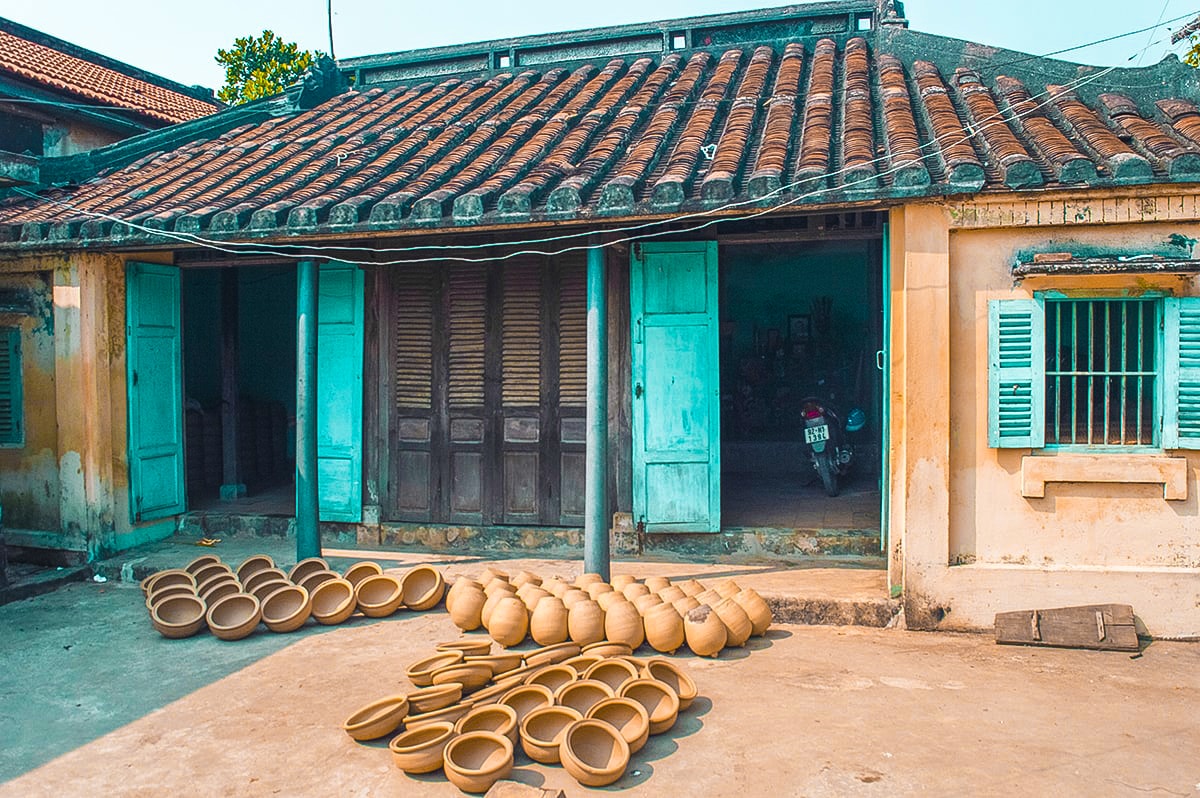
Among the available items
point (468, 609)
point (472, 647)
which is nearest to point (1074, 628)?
point (472, 647)

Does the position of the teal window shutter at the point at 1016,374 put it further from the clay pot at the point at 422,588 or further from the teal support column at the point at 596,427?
the clay pot at the point at 422,588

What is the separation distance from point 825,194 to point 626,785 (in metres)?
3.92

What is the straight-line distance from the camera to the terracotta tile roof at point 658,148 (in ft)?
20.8

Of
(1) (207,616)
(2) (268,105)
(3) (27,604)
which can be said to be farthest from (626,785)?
(2) (268,105)

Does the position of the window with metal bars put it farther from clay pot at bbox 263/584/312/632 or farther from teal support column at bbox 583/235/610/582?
clay pot at bbox 263/584/312/632

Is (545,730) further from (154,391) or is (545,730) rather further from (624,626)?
(154,391)

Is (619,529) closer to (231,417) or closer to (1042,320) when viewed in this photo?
(1042,320)

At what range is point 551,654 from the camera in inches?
219

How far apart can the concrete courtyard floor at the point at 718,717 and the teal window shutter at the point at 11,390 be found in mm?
→ 2723

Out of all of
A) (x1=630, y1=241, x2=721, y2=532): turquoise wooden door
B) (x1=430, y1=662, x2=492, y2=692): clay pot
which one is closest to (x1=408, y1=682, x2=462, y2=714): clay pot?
(x1=430, y1=662, x2=492, y2=692): clay pot

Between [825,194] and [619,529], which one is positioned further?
[619,529]

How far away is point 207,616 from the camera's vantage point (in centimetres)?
664

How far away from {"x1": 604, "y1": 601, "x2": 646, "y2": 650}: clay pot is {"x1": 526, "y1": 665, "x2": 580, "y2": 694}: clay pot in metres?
0.61

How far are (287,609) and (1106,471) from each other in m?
5.76
